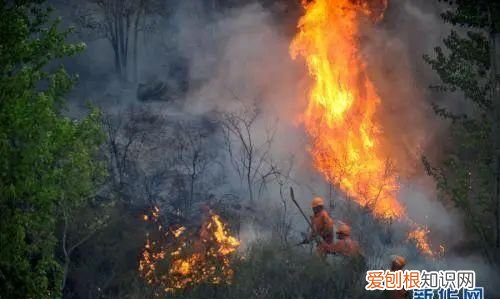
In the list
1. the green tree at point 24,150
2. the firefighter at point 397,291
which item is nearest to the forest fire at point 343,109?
the firefighter at point 397,291

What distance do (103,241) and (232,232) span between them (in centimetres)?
379

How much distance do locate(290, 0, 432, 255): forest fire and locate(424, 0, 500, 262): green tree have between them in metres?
2.74

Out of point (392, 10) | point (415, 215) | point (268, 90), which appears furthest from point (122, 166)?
point (392, 10)

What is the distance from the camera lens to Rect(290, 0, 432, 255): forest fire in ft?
65.7

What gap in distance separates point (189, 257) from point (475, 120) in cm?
965

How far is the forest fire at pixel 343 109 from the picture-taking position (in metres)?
20.0

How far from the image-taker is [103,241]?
16.4 m

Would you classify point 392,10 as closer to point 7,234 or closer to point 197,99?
point 197,99

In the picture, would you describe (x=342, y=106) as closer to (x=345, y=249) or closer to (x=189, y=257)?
(x=345, y=249)

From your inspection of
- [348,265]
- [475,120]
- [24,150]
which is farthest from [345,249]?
[24,150]

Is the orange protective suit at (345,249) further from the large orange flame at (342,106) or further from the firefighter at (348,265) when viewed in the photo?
the large orange flame at (342,106)

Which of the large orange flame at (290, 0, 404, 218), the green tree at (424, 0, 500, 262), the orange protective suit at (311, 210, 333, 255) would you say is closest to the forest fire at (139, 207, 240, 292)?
the orange protective suit at (311, 210, 333, 255)

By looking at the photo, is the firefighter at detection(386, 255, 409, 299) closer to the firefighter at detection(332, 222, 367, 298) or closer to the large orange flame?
the firefighter at detection(332, 222, 367, 298)

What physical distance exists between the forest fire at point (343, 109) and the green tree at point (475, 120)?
2.74 m
